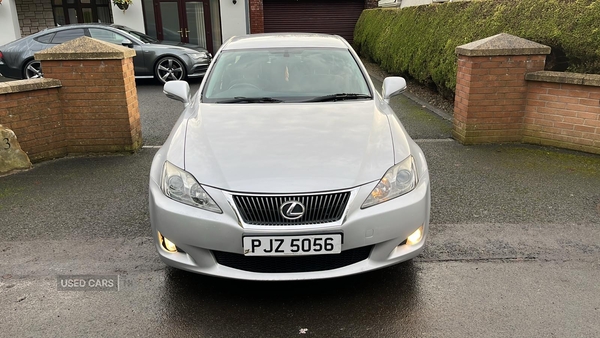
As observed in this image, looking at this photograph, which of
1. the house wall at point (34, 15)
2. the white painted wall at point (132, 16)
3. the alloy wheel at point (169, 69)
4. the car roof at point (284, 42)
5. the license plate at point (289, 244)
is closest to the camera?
A: the license plate at point (289, 244)

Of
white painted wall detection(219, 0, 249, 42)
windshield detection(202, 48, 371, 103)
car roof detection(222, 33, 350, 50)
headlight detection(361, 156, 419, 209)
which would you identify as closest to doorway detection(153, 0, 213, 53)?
white painted wall detection(219, 0, 249, 42)

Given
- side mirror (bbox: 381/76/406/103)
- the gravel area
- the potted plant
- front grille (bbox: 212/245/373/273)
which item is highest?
the potted plant

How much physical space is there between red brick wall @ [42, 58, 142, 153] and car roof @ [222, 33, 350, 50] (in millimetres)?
1639

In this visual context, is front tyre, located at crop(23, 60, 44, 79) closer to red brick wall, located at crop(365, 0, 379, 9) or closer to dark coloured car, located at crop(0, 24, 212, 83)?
dark coloured car, located at crop(0, 24, 212, 83)

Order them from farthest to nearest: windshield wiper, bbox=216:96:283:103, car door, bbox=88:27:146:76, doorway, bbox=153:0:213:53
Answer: doorway, bbox=153:0:213:53
car door, bbox=88:27:146:76
windshield wiper, bbox=216:96:283:103

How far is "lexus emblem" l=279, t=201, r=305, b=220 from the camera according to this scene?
2588mm

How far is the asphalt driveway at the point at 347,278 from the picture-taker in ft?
8.84

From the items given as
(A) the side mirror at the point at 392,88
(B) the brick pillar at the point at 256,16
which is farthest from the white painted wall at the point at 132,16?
(A) the side mirror at the point at 392,88

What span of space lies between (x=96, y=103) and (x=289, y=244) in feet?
13.0

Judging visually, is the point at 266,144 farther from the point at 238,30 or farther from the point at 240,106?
the point at 238,30

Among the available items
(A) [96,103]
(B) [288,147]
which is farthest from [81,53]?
(B) [288,147]

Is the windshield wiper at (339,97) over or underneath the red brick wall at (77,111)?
over

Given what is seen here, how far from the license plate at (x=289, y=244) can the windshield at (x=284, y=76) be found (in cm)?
155

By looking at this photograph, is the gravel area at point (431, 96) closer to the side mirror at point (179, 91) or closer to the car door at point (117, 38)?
the side mirror at point (179, 91)
